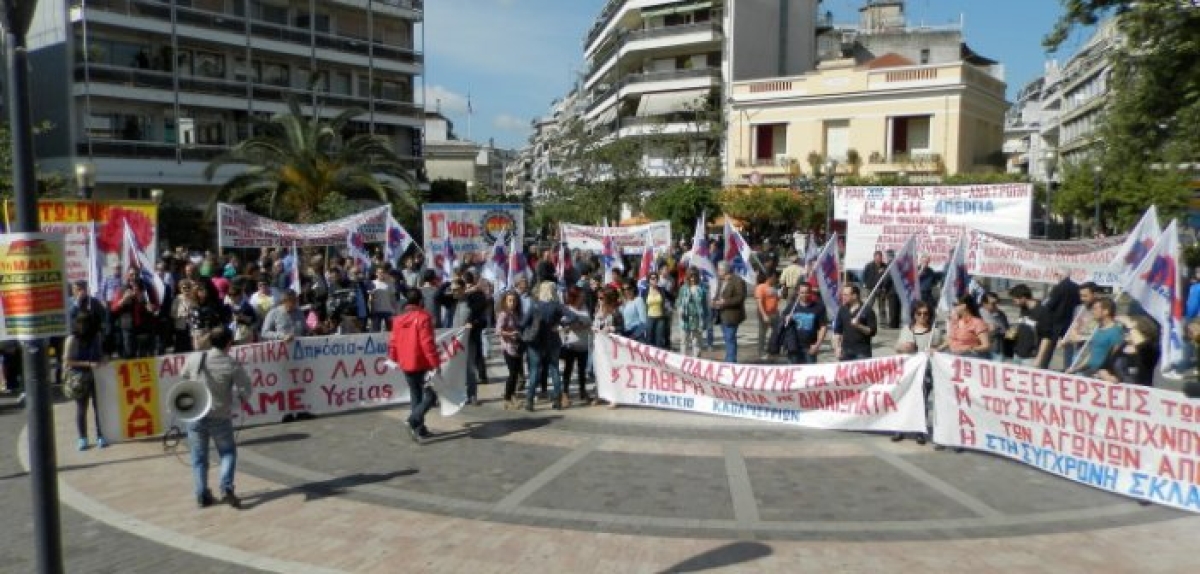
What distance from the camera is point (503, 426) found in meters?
10.5

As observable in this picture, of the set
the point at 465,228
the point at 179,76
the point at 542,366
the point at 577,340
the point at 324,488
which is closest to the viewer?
the point at 324,488

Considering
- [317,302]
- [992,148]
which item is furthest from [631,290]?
[992,148]

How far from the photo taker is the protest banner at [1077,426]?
739cm

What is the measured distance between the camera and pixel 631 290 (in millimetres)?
12914

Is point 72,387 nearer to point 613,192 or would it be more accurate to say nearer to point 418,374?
point 418,374

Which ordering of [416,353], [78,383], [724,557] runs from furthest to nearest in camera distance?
1. [416,353]
2. [78,383]
3. [724,557]

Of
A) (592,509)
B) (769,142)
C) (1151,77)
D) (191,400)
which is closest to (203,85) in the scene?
(769,142)

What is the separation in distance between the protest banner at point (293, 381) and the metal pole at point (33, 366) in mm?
5429

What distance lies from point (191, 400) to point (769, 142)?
41.6 metres

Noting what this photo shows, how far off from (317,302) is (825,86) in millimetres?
34401

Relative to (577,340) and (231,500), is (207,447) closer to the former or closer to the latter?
(231,500)

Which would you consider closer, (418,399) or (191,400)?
(191,400)

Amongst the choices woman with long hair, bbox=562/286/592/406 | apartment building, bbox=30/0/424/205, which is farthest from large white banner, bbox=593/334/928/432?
apartment building, bbox=30/0/424/205

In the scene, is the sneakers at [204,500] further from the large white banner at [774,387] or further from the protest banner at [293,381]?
the large white banner at [774,387]
